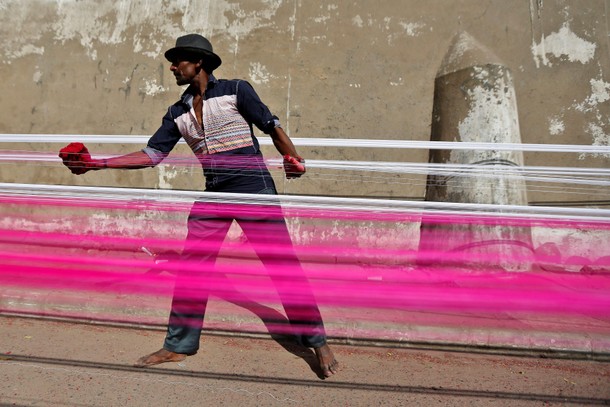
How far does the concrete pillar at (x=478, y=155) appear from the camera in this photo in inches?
195

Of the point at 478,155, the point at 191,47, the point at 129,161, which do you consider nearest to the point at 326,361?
the point at 129,161

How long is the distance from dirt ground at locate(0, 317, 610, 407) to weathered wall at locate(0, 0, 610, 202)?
229 centimetres

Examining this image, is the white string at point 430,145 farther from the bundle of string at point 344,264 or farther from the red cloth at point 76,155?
the red cloth at point 76,155

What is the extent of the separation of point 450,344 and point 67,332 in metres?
2.64

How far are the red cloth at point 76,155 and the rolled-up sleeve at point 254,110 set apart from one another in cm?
92

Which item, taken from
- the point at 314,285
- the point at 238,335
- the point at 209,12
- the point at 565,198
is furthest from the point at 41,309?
the point at 565,198

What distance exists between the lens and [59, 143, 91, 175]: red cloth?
3.14 m

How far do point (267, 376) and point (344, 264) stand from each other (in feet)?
7.03

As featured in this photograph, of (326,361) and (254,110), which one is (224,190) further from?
(326,361)

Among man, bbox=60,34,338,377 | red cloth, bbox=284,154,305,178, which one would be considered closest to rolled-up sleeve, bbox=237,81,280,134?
man, bbox=60,34,338,377

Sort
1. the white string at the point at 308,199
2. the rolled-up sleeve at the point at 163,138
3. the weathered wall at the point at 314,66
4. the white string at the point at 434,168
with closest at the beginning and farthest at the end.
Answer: the white string at the point at 308,199 < the rolled-up sleeve at the point at 163,138 < the white string at the point at 434,168 < the weathered wall at the point at 314,66

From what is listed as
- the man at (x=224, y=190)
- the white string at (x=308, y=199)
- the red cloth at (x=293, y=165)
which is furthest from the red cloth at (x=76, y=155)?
the red cloth at (x=293, y=165)

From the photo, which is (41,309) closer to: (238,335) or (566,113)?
(238,335)

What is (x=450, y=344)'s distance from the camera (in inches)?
145
